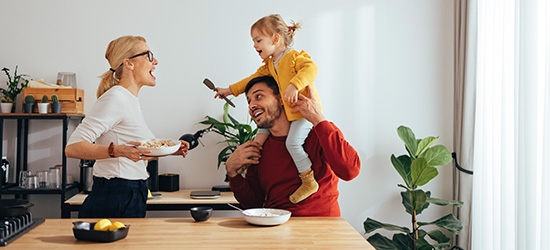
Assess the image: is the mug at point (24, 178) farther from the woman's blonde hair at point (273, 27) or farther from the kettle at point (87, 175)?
the woman's blonde hair at point (273, 27)

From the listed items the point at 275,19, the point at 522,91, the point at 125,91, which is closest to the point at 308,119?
the point at 275,19

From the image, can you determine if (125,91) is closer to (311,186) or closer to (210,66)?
(311,186)

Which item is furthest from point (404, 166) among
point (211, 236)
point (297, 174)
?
point (211, 236)

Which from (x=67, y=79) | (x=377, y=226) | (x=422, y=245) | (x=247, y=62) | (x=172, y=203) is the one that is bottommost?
(x=422, y=245)

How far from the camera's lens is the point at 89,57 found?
431cm

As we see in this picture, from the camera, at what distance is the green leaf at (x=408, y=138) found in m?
4.08

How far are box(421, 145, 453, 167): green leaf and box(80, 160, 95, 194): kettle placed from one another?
7.92 ft

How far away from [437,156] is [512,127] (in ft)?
2.16

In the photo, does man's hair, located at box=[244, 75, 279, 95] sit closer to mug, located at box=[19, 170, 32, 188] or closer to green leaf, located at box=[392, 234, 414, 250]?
green leaf, located at box=[392, 234, 414, 250]

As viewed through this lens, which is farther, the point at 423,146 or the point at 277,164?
the point at 423,146

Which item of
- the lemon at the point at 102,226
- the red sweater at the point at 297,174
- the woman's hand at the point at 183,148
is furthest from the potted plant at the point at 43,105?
the lemon at the point at 102,226

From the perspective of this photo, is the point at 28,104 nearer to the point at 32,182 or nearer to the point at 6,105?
the point at 6,105

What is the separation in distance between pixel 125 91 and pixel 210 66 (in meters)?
1.49

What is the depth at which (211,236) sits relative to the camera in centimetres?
218
